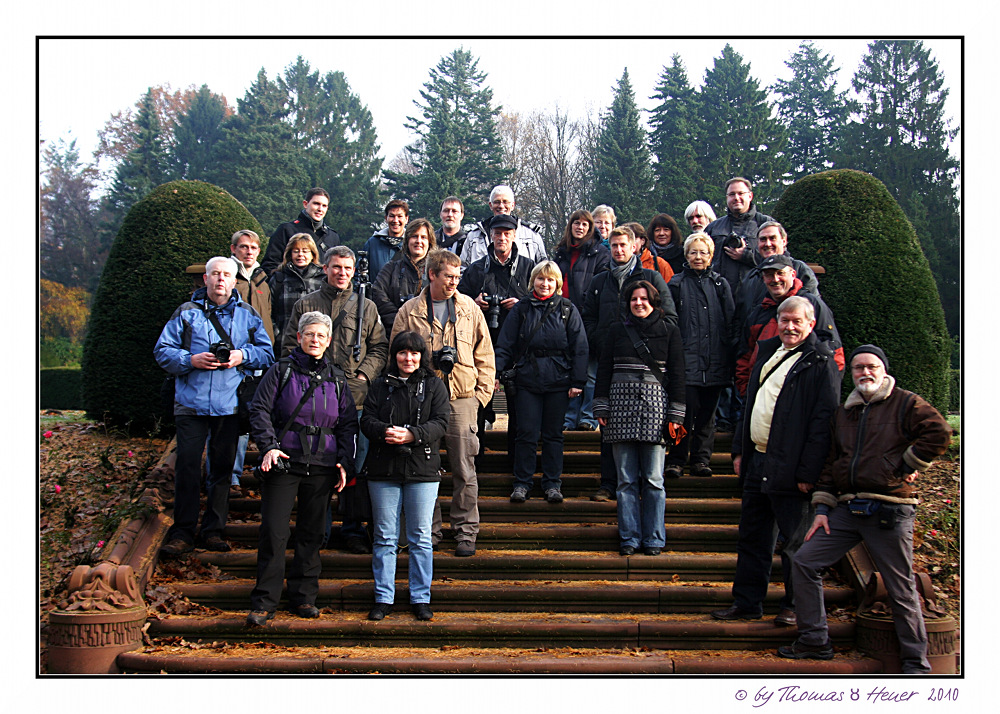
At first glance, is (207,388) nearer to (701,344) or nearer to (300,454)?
(300,454)

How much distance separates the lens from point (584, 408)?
7859 millimetres

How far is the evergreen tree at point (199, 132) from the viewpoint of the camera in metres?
38.9

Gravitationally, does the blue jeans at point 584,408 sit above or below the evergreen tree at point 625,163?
below

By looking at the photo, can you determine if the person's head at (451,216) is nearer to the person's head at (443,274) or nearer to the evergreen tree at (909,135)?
the person's head at (443,274)

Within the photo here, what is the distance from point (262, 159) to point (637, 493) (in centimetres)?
3312

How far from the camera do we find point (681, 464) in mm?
6820

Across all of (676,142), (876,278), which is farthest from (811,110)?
(876,278)

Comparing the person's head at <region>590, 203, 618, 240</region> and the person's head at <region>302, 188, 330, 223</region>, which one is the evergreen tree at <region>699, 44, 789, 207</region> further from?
the person's head at <region>302, 188, 330, 223</region>

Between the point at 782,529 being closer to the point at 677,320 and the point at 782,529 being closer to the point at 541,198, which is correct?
the point at 677,320

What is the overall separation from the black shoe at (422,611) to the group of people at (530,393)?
19 mm

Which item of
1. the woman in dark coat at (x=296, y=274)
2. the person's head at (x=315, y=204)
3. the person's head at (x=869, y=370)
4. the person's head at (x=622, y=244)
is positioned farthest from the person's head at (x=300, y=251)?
the person's head at (x=869, y=370)

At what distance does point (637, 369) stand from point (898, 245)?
3848mm

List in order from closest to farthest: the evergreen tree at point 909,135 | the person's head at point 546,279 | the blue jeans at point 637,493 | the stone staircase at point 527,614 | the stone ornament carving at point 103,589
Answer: the stone staircase at point 527,614
the stone ornament carving at point 103,589
the blue jeans at point 637,493
the person's head at point 546,279
the evergreen tree at point 909,135

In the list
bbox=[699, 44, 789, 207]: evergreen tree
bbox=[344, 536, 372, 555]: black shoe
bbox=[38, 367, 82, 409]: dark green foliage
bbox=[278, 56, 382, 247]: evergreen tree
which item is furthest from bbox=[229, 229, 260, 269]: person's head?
bbox=[278, 56, 382, 247]: evergreen tree
